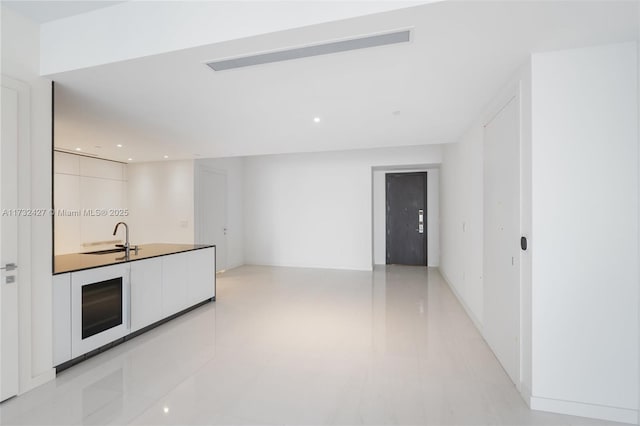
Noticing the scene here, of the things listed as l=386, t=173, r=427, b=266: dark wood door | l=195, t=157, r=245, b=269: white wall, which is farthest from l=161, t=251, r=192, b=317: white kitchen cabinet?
l=386, t=173, r=427, b=266: dark wood door

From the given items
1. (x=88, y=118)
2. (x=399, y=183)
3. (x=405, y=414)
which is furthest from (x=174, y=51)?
(x=399, y=183)

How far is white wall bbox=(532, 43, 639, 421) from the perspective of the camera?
1905 mm

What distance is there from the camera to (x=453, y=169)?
16.3ft

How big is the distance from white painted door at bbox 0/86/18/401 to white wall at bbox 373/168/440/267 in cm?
629

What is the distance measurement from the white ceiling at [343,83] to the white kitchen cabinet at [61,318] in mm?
1734

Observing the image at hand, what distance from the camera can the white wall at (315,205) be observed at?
6.70 meters

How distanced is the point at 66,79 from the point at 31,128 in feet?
1.64

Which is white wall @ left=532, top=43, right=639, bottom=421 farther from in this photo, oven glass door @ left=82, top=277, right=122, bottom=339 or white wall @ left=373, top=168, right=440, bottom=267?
white wall @ left=373, top=168, right=440, bottom=267

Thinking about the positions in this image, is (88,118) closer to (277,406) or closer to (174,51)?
(174,51)

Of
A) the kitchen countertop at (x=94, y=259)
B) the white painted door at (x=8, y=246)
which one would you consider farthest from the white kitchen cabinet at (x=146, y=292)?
the white painted door at (x=8, y=246)

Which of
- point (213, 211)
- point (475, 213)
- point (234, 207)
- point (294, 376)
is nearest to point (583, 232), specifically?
point (475, 213)

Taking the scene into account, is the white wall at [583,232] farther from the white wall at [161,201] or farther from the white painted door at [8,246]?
the white wall at [161,201]

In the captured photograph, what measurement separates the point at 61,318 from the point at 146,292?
2.92 ft

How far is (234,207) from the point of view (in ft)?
24.0
